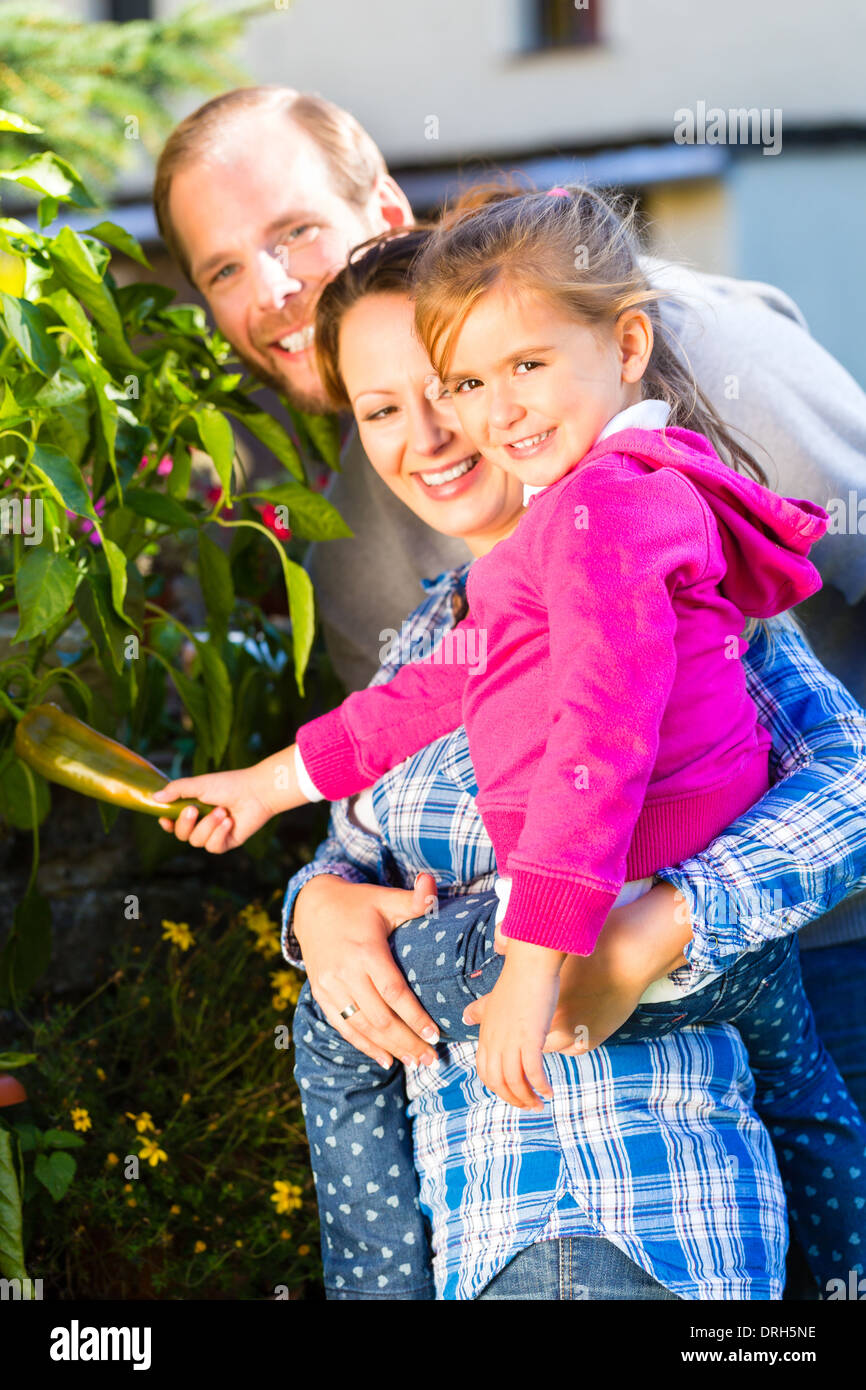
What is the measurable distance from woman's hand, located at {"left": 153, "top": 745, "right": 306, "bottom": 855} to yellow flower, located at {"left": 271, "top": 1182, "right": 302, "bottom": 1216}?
0.47 m

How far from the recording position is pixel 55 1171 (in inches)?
55.5

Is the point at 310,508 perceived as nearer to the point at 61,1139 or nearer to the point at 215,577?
the point at 215,577

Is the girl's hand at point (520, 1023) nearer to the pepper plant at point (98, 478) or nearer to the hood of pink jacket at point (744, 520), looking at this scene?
the hood of pink jacket at point (744, 520)

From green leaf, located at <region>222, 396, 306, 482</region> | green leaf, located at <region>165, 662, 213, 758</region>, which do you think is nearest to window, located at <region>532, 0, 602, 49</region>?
green leaf, located at <region>222, 396, 306, 482</region>

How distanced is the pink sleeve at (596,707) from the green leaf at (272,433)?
0.66 meters

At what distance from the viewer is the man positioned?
146 cm

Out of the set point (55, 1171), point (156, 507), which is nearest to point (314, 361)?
point (156, 507)

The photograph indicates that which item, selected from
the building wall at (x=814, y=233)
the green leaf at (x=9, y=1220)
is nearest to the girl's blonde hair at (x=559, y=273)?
the green leaf at (x=9, y=1220)

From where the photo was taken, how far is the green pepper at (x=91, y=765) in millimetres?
1361

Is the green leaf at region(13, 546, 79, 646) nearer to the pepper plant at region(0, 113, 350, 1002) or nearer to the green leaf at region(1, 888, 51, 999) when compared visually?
the pepper plant at region(0, 113, 350, 1002)

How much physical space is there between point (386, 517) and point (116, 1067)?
2.66ft

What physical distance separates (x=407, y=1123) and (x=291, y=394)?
95cm
